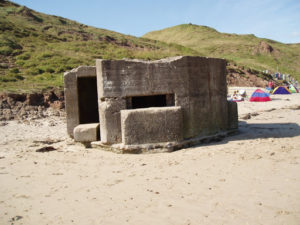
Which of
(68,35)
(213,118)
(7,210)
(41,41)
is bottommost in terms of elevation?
(7,210)

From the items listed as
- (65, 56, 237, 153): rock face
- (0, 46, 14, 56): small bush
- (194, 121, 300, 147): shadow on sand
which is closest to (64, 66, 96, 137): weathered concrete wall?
(65, 56, 237, 153): rock face

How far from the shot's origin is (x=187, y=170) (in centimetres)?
424

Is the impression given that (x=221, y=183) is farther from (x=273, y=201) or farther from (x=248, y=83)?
(x=248, y=83)

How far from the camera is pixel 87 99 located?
27.3 ft

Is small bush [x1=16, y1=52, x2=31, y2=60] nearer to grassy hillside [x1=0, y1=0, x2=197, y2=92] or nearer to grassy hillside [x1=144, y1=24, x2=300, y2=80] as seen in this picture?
grassy hillside [x1=0, y1=0, x2=197, y2=92]

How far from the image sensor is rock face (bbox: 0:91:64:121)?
10719 mm

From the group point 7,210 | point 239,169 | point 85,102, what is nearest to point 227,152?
point 239,169

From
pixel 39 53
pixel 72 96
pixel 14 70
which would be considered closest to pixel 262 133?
pixel 72 96

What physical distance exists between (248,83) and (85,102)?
22188mm

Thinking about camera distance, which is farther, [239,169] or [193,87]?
[193,87]

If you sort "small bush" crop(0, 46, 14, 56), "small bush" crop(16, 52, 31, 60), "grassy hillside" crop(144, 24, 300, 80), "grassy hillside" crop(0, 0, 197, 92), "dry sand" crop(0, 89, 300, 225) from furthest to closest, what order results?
1. "grassy hillside" crop(144, 24, 300, 80)
2. "small bush" crop(0, 46, 14, 56)
3. "small bush" crop(16, 52, 31, 60)
4. "grassy hillside" crop(0, 0, 197, 92)
5. "dry sand" crop(0, 89, 300, 225)

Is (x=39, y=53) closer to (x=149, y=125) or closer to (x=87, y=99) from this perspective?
(x=87, y=99)

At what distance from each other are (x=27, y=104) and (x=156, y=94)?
8073 mm

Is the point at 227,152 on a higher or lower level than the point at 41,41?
lower
